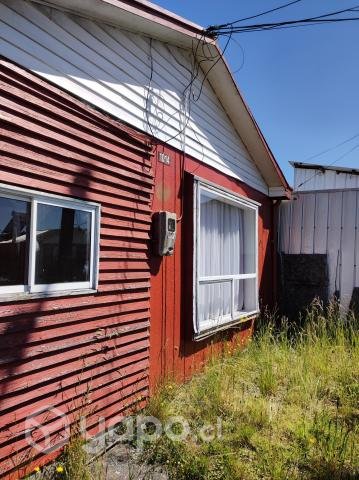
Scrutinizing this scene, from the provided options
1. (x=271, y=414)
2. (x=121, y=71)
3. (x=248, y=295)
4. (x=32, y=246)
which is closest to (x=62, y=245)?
(x=32, y=246)

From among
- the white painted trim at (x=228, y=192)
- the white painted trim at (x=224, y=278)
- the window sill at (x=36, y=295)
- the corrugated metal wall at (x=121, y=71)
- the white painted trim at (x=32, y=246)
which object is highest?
the corrugated metal wall at (x=121, y=71)

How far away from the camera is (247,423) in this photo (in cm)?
398

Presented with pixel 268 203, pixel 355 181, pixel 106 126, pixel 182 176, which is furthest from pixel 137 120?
pixel 355 181

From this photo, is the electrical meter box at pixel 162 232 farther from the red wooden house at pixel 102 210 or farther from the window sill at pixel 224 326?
the window sill at pixel 224 326

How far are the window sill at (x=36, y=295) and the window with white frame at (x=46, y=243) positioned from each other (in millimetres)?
31

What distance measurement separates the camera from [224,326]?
20.5 feet

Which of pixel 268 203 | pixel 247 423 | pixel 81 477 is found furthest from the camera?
pixel 268 203

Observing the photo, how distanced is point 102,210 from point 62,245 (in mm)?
570

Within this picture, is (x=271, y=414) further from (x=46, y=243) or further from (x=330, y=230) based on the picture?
(x=330, y=230)

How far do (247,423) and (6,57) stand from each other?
11.9 ft

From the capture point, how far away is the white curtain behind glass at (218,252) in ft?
19.7

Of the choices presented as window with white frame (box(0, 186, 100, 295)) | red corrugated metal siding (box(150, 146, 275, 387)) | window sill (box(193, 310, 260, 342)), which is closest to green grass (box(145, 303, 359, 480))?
red corrugated metal siding (box(150, 146, 275, 387))

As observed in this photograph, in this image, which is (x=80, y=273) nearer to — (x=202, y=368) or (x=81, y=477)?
(x=81, y=477)

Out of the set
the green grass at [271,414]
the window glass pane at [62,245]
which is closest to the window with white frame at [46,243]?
the window glass pane at [62,245]
